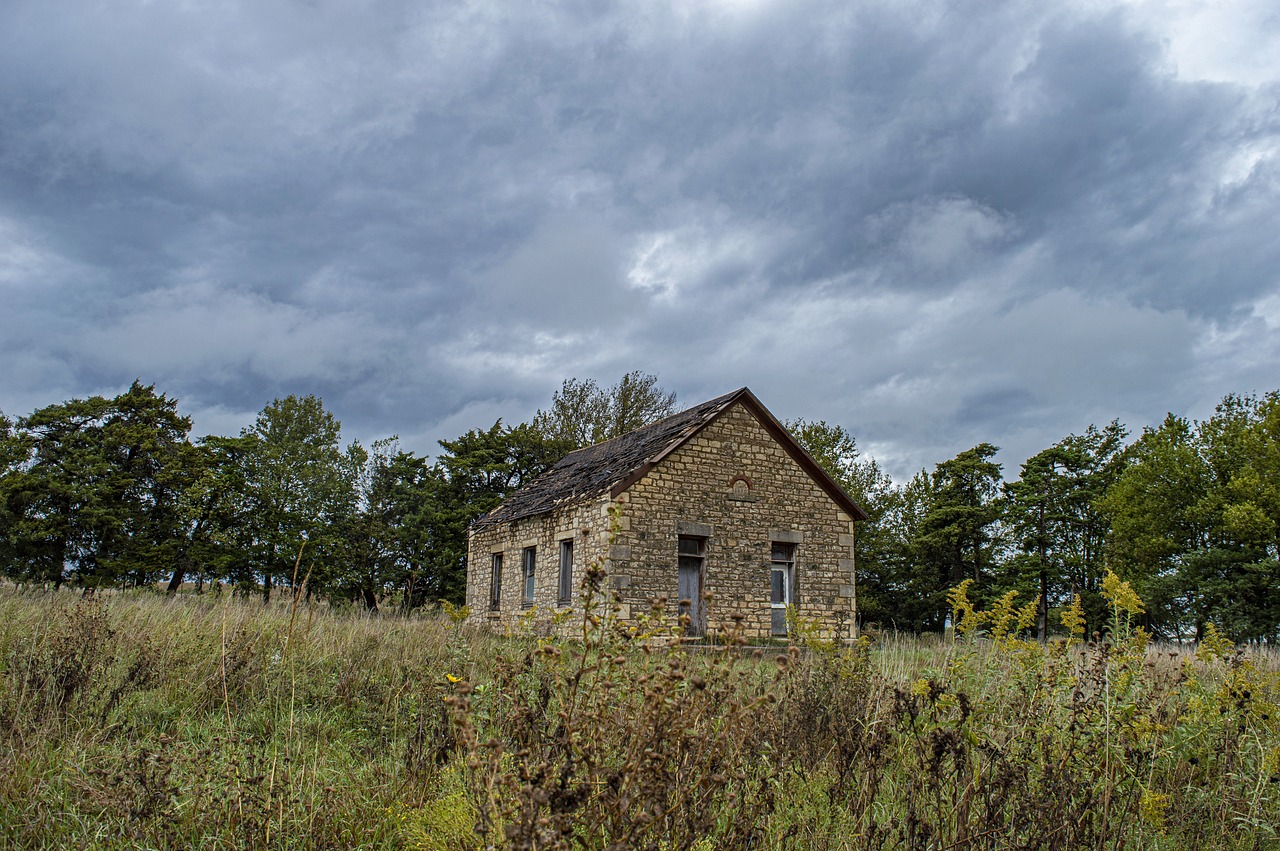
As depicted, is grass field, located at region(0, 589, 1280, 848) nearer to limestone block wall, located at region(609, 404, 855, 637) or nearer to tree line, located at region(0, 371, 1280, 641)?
limestone block wall, located at region(609, 404, 855, 637)

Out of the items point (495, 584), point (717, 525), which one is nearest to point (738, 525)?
point (717, 525)

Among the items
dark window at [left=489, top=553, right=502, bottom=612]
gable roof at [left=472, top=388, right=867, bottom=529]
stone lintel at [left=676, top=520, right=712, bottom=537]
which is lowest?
dark window at [left=489, top=553, right=502, bottom=612]

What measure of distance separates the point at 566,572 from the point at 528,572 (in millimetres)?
2389

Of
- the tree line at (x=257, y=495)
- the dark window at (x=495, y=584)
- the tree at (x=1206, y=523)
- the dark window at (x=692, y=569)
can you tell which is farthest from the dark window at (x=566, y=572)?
the tree at (x=1206, y=523)

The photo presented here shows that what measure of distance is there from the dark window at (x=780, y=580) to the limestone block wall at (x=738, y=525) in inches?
8.9

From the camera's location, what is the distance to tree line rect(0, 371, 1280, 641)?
28016 millimetres

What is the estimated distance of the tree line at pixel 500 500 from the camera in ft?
91.9

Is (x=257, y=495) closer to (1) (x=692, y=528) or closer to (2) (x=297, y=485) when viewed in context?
(2) (x=297, y=485)

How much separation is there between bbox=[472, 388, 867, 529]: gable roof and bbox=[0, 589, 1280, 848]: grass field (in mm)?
10253

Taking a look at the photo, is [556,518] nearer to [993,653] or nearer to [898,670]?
[898,670]

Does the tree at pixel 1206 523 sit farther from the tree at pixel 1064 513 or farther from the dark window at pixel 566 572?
the dark window at pixel 566 572

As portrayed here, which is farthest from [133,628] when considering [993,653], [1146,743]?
[1146,743]

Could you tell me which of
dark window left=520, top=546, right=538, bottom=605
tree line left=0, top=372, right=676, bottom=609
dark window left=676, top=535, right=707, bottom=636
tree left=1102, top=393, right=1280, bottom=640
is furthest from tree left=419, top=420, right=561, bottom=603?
tree left=1102, top=393, right=1280, bottom=640

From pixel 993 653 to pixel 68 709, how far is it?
269 inches
